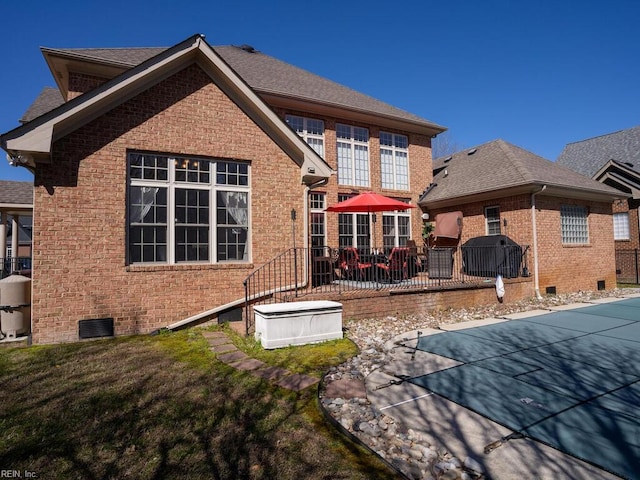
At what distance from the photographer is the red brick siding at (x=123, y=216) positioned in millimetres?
6742

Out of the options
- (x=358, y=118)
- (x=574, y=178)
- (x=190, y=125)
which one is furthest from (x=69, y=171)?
(x=574, y=178)

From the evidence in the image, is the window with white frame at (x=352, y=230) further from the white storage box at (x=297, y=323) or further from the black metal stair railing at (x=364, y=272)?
the white storage box at (x=297, y=323)

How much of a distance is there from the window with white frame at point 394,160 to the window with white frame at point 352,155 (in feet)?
3.04

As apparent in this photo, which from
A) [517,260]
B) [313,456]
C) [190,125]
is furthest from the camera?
[517,260]

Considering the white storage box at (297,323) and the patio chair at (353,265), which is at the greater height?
the patio chair at (353,265)

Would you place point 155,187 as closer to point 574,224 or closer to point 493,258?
point 493,258

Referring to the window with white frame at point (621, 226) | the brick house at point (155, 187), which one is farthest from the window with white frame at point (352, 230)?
the window with white frame at point (621, 226)

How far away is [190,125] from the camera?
8.02 meters

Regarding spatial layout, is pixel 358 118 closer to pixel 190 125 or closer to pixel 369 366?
pixel 190 125

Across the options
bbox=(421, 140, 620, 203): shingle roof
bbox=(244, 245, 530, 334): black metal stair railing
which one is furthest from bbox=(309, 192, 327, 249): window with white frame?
bbox=(421, 140, 620, 203): shingle roof

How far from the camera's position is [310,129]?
1383 centimetres

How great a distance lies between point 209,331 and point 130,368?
232 centimetres

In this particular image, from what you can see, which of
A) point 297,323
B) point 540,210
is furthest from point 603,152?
point 297,323

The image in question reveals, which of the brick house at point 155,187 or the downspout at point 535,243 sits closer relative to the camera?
the brick house at point 155,187
